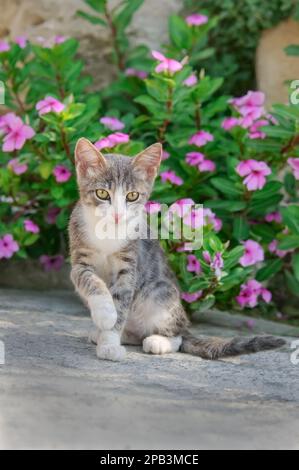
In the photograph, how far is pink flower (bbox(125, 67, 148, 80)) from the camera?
579 centimetres

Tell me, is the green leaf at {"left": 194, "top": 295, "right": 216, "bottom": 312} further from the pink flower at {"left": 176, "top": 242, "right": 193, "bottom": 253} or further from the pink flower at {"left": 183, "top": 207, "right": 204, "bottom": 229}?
the pink flower at {"left": 183, "top": 207, "right": 204, "bottom": 229}

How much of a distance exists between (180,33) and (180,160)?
109 centimetres

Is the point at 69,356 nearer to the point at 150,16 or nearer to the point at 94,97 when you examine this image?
the point at 94,97

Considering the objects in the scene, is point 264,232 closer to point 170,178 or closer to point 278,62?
point 170,178

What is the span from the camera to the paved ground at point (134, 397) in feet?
8.68

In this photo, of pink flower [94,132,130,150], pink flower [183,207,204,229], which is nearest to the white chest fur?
pink flower [183,207,204,229]

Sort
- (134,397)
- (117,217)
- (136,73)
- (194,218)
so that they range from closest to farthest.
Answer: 1. (134,397)
2. (117,217)
3. (194,218)
4. (136,73)

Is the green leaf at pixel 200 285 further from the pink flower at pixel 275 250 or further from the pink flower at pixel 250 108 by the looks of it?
the pink flower at pixel 250 108

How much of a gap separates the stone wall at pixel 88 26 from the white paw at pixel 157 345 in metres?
2.91

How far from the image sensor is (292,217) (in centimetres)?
464

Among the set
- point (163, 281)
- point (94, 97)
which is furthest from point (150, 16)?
point (163, 281)

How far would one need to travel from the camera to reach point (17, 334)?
Result: 397 cm

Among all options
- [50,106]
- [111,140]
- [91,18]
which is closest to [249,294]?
[111,140]

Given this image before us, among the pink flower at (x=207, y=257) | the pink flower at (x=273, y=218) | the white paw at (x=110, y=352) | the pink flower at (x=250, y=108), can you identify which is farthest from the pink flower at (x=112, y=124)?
the white paw at (x=110, y=352)
